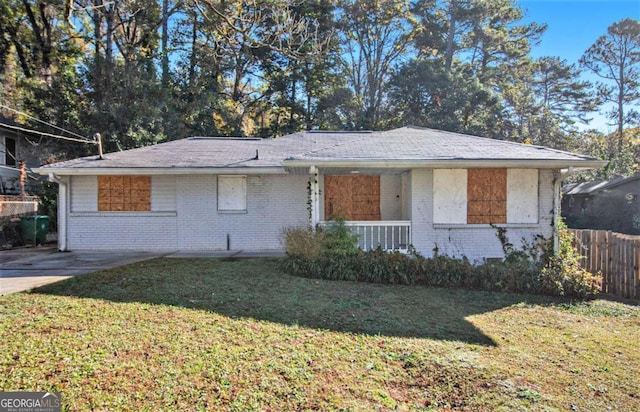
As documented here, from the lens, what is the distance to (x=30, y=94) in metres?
17.8

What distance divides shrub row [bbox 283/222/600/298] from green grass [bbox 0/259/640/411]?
658 millimetres

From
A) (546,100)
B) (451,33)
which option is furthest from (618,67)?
(451,33)

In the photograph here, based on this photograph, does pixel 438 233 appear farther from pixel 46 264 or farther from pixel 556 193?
pixel 46 264

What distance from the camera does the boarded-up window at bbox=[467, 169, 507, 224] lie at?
8.93 meters

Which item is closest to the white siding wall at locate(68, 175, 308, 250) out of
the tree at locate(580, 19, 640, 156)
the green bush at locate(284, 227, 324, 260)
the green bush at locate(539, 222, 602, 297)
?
the green bush at locate(284, 227, 324, 260)

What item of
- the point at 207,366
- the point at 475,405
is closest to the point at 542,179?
the point at 475,405

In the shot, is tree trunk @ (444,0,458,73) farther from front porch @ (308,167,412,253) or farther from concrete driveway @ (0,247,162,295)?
concrete driveway @ (0,247,162,295)

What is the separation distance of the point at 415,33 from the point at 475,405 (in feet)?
98.1

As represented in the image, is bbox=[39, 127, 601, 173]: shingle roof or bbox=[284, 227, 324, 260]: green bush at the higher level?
bbox=[39, 127, 601, 173]: shingle roof

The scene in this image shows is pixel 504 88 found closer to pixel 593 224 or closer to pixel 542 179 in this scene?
pixel 593 224

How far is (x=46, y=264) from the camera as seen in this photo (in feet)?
28.8

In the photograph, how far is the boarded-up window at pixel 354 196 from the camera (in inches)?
457

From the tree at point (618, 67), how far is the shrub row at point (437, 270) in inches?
1356

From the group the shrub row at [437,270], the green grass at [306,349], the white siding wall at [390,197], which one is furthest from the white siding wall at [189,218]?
the green grass at [306,349]
